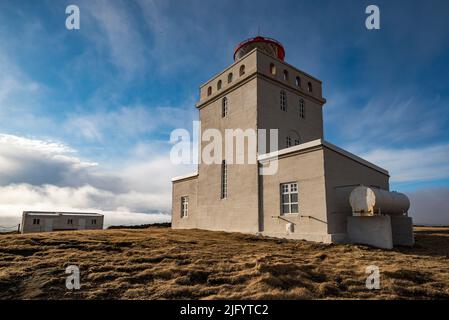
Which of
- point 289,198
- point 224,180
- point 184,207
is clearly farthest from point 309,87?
point 184,207

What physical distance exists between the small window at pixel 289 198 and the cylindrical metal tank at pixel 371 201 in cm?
266

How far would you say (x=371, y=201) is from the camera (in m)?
13.2

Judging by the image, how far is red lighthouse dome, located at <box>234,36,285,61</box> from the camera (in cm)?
2355

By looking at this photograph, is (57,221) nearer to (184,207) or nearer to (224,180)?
(184,207)

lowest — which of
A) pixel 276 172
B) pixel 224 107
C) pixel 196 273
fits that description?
pixel 196 273

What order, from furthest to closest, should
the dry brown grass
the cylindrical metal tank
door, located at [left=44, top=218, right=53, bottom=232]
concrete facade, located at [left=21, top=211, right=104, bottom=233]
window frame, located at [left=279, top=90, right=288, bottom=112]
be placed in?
door, located at [left=44, top=218, right=53, bottom=232] → concrete facade, located at [left=21, top=211, right=104, bottom=233] → window frame, located at [left=279, top=90, right=288, bottom=112] → the cylindrical metal tank → the dry brown grass

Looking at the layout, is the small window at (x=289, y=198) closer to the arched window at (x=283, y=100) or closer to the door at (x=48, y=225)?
the arched window at (x=283, y=100)

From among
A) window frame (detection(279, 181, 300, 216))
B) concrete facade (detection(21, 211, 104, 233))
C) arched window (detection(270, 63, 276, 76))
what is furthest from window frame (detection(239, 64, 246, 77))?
concrete facade (detection(21, 211, 104, 233))

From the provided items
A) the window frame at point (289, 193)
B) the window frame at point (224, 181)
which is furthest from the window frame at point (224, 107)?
the window frame at point (289, 193)

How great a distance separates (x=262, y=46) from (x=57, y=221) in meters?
27.4

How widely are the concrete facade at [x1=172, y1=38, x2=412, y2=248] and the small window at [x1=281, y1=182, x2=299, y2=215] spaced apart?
0.18 metres

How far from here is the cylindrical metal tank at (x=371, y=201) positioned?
13258 mm

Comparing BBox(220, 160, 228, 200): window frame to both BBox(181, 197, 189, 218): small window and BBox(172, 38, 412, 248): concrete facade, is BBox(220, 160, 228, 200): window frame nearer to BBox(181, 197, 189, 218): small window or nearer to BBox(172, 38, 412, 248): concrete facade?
BBox(172, 38, 412, 248): concrete facade

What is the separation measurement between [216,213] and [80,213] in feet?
69.3
